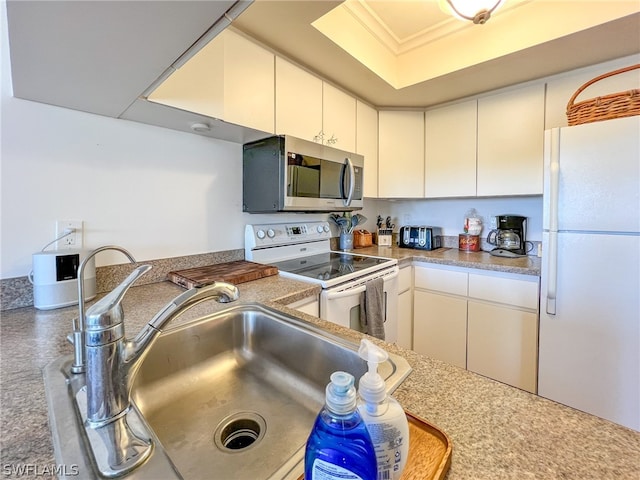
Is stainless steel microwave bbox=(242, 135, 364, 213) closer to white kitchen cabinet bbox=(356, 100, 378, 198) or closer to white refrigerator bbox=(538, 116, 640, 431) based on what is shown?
white kitchen cabinet bbox=(356, 100, 378, 198)

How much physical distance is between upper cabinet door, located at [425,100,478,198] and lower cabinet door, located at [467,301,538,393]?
93cm

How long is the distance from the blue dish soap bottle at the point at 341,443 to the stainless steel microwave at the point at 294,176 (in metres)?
1.23

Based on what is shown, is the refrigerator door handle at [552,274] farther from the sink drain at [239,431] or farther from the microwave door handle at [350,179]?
the sink drain at [239,431]

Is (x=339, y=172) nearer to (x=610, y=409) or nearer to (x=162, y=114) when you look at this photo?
(x=162, y=114)

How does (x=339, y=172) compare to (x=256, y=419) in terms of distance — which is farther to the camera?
(x=339, y=172)

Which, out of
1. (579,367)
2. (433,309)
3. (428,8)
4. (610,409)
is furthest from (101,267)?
(610,409)

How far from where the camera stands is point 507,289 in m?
1.72

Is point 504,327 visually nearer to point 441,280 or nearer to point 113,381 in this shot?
point 441,280

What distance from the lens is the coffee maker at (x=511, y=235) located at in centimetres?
210

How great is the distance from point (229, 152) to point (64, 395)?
1.36m

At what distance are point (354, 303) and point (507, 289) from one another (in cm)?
101

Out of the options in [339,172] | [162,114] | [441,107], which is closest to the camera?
[162,114]

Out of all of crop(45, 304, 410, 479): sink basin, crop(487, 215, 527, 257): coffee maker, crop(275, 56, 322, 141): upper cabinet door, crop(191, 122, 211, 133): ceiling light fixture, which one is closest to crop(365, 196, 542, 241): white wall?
crop(487, 215, 527, 257): coffee maker

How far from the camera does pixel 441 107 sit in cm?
228
